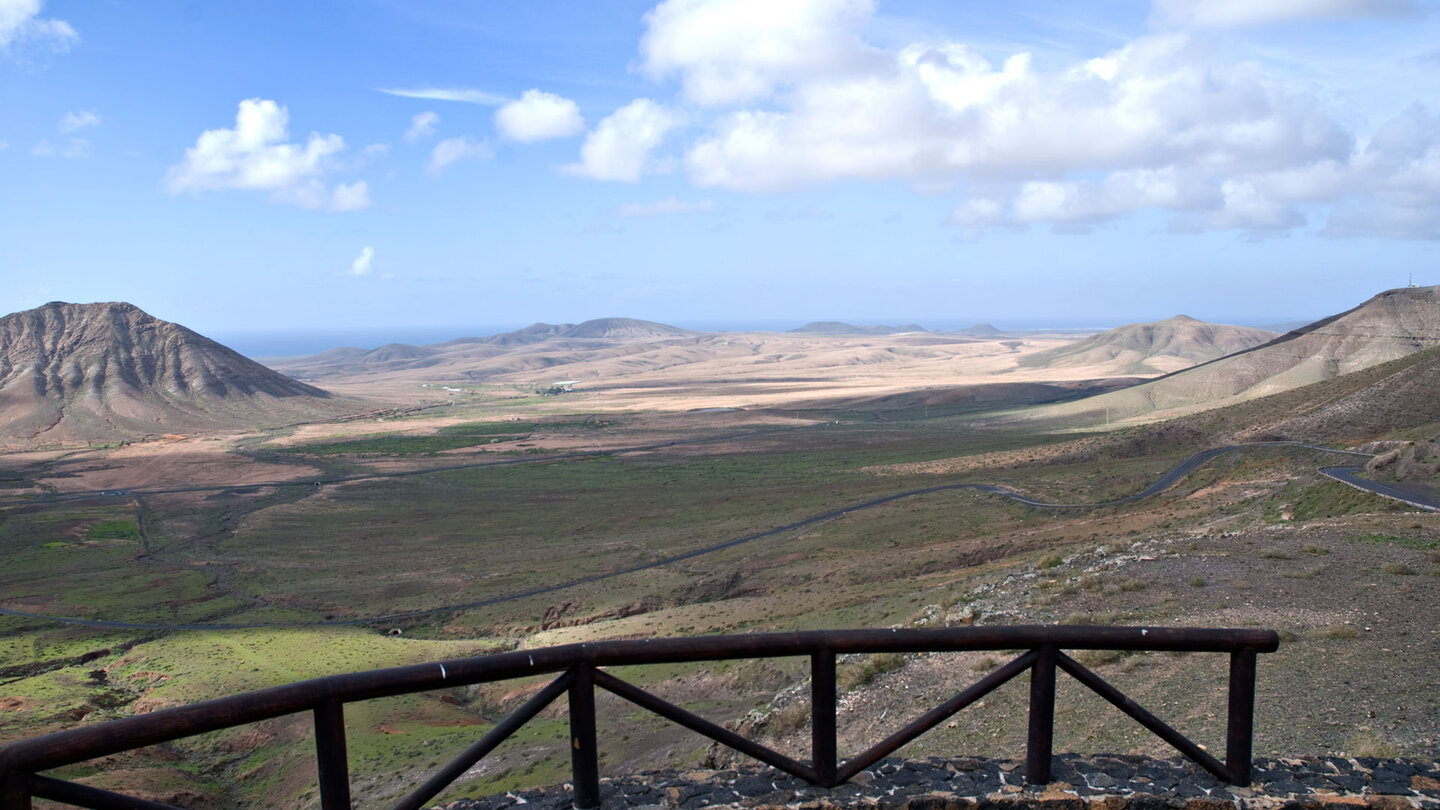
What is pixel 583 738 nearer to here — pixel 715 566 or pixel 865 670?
pixel 865 670

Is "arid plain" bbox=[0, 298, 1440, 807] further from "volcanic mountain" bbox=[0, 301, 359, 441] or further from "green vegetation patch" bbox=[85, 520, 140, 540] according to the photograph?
"volcanic mountain" bbox=[0, 301, 359, 441]

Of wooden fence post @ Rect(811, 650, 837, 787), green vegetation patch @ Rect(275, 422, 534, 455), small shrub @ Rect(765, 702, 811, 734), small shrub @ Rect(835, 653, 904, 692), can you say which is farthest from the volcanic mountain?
wooden fence post @ Rect(811, 650, 837, 787)

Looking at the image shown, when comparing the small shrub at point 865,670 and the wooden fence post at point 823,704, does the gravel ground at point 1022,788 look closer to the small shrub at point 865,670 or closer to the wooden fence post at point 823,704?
the wooden fence post at point 823,704

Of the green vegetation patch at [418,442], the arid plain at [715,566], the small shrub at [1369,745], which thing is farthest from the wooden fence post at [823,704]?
the green vegetation patch at [418,442]

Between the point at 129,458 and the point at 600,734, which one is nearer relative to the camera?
the point at 600,734

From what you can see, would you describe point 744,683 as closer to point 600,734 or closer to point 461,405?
point 600,734

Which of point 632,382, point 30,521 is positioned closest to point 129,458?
point 30,521
